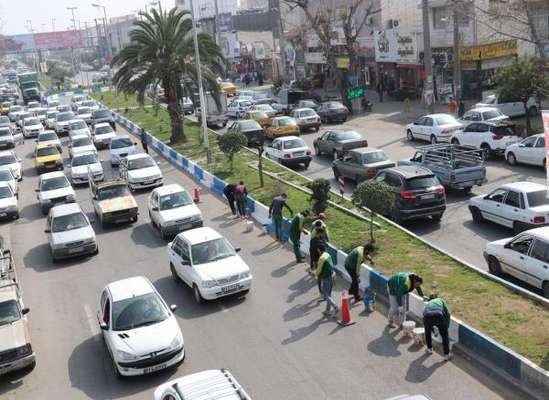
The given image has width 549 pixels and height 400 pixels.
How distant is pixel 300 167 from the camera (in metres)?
32.2

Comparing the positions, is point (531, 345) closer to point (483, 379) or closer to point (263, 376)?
point (483, 379)

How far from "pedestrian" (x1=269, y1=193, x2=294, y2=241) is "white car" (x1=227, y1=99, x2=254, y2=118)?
3117 centimetres

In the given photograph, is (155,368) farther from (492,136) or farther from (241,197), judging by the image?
(492,136)

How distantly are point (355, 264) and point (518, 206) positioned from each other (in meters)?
6.24

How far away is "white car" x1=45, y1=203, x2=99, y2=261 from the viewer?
21141 mm

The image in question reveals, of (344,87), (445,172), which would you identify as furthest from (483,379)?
(344,87)

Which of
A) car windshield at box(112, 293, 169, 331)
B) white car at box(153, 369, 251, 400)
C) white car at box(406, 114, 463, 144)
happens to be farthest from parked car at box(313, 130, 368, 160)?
white car at box(153, 369, 251, 400)

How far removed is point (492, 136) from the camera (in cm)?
2906

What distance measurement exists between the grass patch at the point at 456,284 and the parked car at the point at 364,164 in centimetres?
213

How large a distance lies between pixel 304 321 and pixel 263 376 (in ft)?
8.66

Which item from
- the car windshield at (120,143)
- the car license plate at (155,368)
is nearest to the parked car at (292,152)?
the car windshield at (120,143)

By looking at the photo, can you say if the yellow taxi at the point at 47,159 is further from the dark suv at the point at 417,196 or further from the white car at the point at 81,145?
the dark suv at the point at 417,196

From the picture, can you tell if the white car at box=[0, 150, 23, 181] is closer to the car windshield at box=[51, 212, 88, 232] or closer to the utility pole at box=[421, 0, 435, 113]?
the car windshield at box=[51, 212, 88, 232]

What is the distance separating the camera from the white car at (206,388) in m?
9.17
